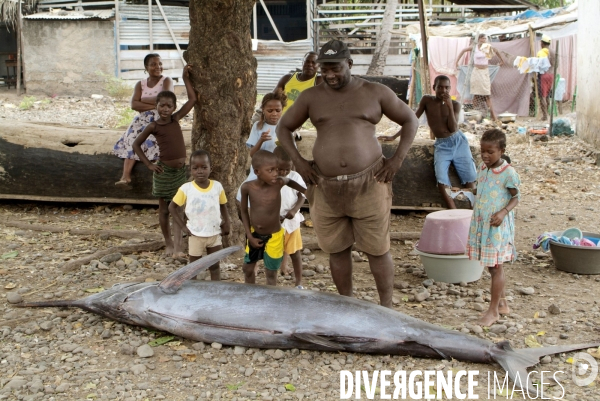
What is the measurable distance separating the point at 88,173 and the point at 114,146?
51 cm

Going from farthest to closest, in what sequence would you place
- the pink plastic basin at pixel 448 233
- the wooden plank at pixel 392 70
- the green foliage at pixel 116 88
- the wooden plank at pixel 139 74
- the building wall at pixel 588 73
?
the wooden plank at pixel 392 70, the wooden plank at pixel 139 74, the green foliage at pixel 116 88, the building wall at pixel 588 73, the pink plastic basin at pixel 448 233

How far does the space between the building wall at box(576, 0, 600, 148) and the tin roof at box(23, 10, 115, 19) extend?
446 inches

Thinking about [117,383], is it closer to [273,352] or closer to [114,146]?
[273,352]

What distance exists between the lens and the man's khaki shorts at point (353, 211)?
3803mm

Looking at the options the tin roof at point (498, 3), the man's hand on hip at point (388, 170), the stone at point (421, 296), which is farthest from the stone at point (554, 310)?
the tin roof at point (498, 3)

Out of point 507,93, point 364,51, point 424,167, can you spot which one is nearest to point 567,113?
point 507,93

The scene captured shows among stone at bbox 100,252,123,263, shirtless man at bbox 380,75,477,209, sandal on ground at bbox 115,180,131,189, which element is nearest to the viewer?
stone at bbox 100,252,123,263

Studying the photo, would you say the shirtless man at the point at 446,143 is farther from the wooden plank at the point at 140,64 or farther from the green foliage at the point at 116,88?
the wooden plank at the point at 140,64

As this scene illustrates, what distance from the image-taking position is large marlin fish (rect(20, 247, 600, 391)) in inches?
135

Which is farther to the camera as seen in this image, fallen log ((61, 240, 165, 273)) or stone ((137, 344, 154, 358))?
fallen log ((61, 240, 165, 273))

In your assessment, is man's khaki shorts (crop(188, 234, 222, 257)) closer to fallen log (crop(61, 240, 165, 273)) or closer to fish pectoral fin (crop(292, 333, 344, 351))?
fallen log (crop(61, 240, 165, 273))

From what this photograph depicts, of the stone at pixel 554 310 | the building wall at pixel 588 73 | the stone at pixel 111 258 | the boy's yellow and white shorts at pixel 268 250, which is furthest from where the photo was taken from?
the building wall at pixel 588 73

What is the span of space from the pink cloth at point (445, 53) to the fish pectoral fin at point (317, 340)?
40.9 ft

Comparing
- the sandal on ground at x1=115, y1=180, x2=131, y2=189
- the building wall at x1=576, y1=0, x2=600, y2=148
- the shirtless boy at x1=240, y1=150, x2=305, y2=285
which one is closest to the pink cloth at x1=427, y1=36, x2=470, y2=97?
the building wall at x1=576, y1=0, x2=600, y2=148
